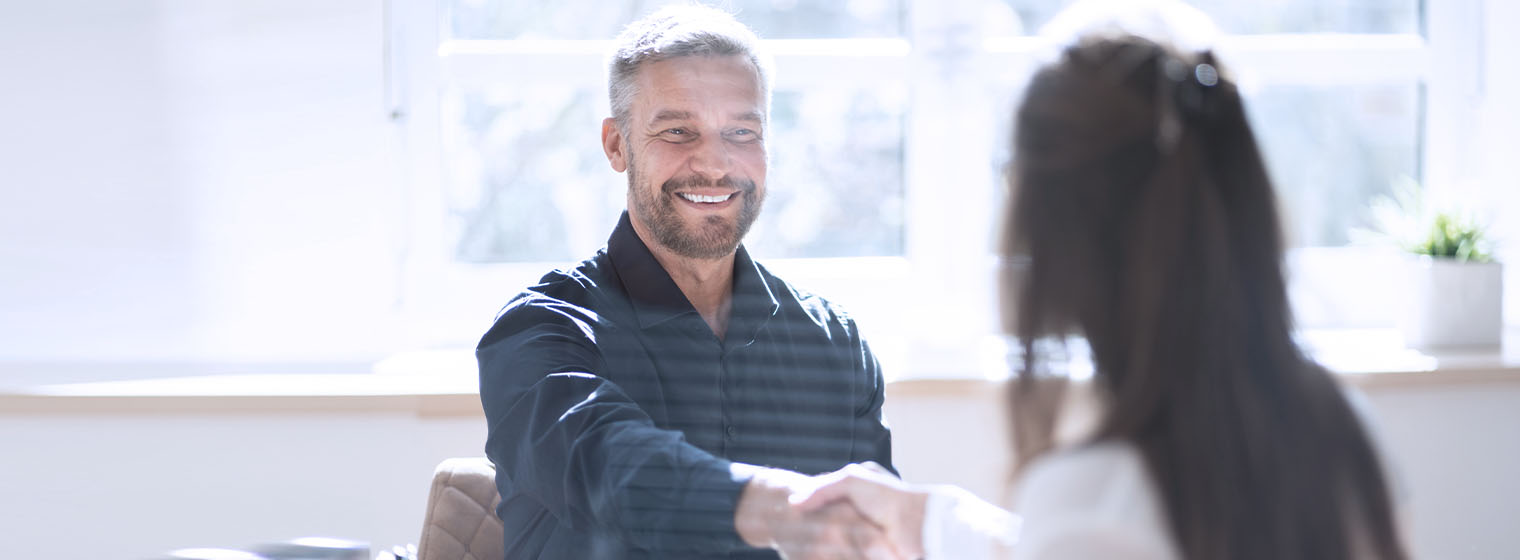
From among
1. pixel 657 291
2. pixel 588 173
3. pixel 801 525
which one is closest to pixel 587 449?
pixel 801 525

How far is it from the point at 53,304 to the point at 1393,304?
1.99m

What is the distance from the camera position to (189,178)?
176 cm

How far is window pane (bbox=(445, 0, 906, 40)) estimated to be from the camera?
1.88 metres

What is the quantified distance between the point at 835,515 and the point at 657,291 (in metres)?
0.42

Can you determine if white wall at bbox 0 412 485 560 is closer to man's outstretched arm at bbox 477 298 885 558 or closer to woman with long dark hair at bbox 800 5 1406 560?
man's outstretched arm at bbox 477 298 885 558

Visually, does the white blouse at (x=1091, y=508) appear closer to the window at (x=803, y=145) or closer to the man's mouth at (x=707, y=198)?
the man's mouth at (x=707, y=198)

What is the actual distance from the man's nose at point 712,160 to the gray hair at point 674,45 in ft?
0.22

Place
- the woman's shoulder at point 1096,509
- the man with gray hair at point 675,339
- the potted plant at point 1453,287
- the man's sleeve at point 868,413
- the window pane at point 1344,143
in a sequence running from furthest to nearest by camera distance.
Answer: the window pane at point 1344,143, the potted plant at point 1453,287, the man's sleeve at point 868,413, the man with gray hair at point 675,339, the woman's shoulder at point 1096,509

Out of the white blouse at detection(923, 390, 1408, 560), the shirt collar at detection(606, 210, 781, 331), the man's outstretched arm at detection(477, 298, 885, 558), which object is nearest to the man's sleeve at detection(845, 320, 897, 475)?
the shirt collar at detection(606, 210, 781, 331)

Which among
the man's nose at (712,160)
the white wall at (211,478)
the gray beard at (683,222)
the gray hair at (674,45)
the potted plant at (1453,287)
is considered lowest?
the white wall at (211,478)

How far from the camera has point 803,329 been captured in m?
1.28

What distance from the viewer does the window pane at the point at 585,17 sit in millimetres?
1882

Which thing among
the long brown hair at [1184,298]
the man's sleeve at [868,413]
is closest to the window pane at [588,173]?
the man's sleeve at [868,413]

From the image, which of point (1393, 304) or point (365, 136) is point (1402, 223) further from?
point (365, 136)
